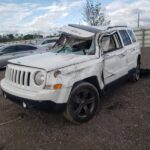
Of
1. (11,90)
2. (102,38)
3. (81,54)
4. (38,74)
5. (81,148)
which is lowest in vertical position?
(81,148)

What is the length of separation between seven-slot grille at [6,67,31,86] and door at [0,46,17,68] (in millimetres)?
6891

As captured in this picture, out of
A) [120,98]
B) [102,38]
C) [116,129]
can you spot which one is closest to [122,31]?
[102,38]

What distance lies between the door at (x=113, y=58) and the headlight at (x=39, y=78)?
1563 millimetres

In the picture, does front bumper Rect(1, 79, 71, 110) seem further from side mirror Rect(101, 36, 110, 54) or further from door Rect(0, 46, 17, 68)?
door Rect(0, 46, 17, 68)

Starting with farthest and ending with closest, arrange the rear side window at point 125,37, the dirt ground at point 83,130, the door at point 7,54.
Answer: the door at point 7,54
the rear side window at point 125,37
the dirt ground at point 83,130

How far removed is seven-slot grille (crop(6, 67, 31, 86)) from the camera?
361 centimetres

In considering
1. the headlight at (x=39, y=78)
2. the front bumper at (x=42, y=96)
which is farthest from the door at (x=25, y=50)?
the headlight at (x=39, y=78)

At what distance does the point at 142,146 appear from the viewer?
314 cm

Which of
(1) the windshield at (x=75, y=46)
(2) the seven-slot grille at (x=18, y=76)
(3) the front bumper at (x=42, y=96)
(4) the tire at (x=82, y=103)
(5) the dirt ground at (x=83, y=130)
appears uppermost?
(1) the windshield at (x=75, y=46)

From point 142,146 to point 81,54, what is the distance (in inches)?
86.1

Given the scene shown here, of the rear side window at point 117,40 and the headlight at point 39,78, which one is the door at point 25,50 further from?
the headlight at point 39,78

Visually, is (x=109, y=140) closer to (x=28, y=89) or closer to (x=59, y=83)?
(x=59, y=83)

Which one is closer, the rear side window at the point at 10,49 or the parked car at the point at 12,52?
the parked car at the point at 12,52

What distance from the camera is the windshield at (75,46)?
441 cm
